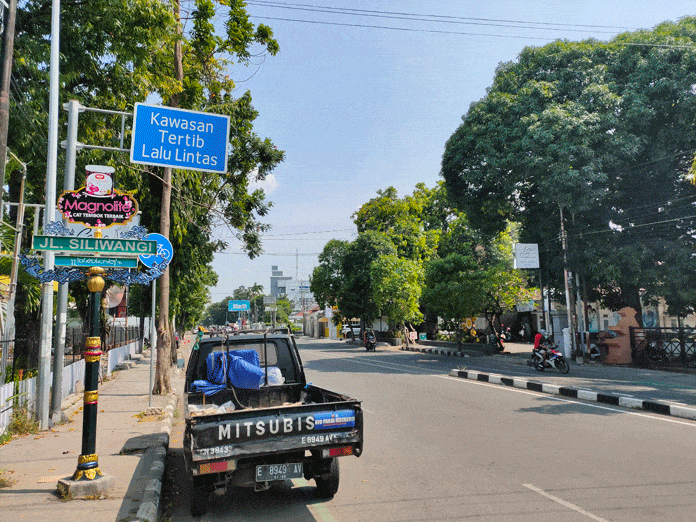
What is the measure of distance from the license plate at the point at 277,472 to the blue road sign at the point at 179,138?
565cm

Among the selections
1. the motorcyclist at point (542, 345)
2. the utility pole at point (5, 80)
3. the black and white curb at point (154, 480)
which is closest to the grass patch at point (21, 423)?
the black and white curb at point (154, 480)

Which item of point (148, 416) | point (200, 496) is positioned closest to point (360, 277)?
point (148, 416)

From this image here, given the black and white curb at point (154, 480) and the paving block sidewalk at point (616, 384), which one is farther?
the paving block sidewalk at point (616, 384)

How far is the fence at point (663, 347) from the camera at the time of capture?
19.8 meters

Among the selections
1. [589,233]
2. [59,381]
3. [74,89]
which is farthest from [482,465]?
[589,233]

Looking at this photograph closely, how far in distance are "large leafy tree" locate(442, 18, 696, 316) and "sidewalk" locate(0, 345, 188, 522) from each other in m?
17.6

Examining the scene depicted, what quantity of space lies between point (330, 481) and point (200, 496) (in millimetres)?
1305

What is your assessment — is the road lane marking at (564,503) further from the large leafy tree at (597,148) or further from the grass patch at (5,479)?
the large leafy tree at (597,148)

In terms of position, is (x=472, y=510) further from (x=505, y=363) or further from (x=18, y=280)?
(x=505, y=363)

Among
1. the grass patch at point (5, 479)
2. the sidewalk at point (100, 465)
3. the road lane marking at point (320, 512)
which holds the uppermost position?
the grass patch at point (5, 479)

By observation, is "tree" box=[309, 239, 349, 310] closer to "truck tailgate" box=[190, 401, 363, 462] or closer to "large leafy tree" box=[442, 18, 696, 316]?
"large leafy tree" box=[442, 18, 696, 316]

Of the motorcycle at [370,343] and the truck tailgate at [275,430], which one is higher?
the truck tailgate at [275,430]

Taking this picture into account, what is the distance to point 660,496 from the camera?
5.43 meters

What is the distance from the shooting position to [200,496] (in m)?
5.32
